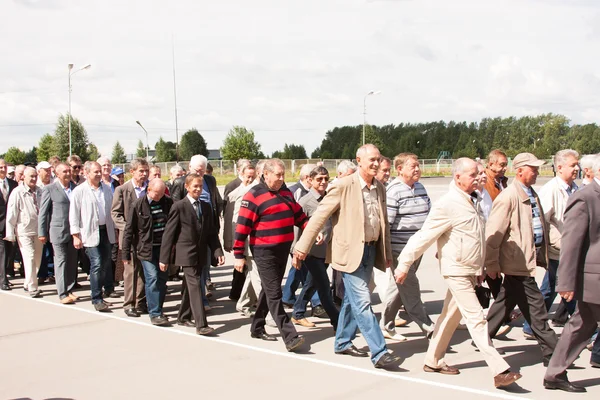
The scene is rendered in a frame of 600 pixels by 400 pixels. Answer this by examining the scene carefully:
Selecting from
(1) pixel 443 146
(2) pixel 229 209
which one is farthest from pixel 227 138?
(2) pixel 229 209

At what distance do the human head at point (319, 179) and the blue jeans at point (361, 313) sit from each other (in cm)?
180

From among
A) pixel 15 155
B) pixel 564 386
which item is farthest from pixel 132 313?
pixel 15 155

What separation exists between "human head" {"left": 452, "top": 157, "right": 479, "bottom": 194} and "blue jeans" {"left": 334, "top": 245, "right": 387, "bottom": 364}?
1116mm

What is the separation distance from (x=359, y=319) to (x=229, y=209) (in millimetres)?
3384

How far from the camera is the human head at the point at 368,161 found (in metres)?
6.07

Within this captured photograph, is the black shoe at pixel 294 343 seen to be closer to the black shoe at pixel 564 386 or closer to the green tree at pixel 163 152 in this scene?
the black shoe at pixel 564 386

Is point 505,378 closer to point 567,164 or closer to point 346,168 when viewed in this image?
point 567,164

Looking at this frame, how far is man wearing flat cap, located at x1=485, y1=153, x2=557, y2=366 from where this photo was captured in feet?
19.3

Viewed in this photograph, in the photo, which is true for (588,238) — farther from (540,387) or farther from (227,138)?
(227,138)

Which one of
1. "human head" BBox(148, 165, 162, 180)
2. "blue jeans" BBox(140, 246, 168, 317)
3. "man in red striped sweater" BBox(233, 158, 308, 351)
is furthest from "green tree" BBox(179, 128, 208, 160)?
"man in red striped sweater" BBox(233, 158, 308, 351)

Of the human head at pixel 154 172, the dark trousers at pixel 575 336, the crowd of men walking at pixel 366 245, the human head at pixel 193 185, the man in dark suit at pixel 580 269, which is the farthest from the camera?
the human head at pixel 154 172

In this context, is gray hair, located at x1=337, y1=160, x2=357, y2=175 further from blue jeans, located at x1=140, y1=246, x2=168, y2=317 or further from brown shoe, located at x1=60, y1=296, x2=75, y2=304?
brown shoe, located at x1=60, y1=296, x2=75, y2=304

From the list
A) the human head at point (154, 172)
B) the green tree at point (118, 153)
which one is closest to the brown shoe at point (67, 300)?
the human head at point (154, 172)

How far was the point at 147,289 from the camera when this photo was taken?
782 cm
